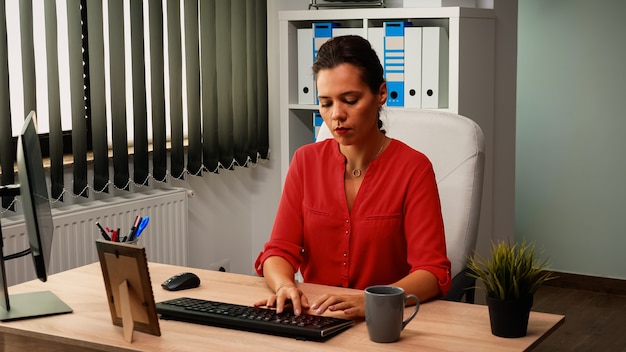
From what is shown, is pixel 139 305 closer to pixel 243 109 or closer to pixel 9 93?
pixel 9 93

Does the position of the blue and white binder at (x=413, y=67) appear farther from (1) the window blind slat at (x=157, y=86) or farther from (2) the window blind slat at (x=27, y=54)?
(2) the window blind slat at (x=27, y=54)

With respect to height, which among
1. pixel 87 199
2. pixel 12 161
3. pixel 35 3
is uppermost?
pixel 35 3

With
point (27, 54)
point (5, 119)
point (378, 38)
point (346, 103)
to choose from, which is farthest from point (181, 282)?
point (378, 38)

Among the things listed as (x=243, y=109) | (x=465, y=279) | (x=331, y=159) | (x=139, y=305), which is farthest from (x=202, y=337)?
(x=243, y=109)

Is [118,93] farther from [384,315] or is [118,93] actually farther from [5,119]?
[384,315]

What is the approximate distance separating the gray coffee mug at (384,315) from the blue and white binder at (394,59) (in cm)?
213

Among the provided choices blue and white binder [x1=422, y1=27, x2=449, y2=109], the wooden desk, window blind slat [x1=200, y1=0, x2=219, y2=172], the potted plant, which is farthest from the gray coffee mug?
window blind slat [x1=200, y1=0, x2=219, y2=172]

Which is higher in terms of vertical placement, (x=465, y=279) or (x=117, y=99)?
(x=117, y=99)

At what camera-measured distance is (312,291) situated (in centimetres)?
185

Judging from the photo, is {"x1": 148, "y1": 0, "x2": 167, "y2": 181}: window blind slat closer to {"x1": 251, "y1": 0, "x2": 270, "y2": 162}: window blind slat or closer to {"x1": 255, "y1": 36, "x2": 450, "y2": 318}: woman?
{"x1": 251, "y1": 0, "x2": 270, "y2": 162}: window blind slat

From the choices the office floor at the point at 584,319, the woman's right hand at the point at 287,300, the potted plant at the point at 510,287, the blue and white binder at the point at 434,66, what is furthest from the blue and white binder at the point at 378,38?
the potted plant at the point at 510,287

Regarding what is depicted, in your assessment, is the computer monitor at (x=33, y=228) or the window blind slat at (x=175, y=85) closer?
the computer monitor at (x=33, y=228)

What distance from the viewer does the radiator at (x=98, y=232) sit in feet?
9.36

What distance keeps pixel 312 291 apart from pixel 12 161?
1.46m
